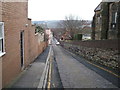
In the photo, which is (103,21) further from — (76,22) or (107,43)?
(76,22)

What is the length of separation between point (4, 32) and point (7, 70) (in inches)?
60.7

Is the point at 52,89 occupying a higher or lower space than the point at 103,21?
lower

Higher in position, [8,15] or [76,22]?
[76,22]

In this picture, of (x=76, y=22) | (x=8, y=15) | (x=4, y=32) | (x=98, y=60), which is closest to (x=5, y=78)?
(x=4, y=32)

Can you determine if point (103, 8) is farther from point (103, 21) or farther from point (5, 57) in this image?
point (5, 57)

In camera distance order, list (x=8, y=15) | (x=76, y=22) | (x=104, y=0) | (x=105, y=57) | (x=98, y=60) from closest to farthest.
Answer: (x=8, y=15) < (x=105, y=57) < (x=98, y=60) < (x=104, y=0) < (x=76, y=22)

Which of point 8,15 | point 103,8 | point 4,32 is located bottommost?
point 4,32

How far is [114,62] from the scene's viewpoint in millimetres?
13836

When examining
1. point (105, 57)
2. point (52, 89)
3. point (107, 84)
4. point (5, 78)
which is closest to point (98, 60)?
point (105, 57)

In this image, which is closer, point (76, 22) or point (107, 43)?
point (107, 43)

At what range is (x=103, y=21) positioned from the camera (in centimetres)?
2880

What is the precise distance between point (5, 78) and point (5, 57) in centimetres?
81

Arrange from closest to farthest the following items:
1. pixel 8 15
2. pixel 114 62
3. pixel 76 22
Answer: pixel 8 15 → pixel 114 62 → pixel 76 22

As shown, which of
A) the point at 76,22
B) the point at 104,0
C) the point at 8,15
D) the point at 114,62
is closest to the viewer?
the point at 8,15
